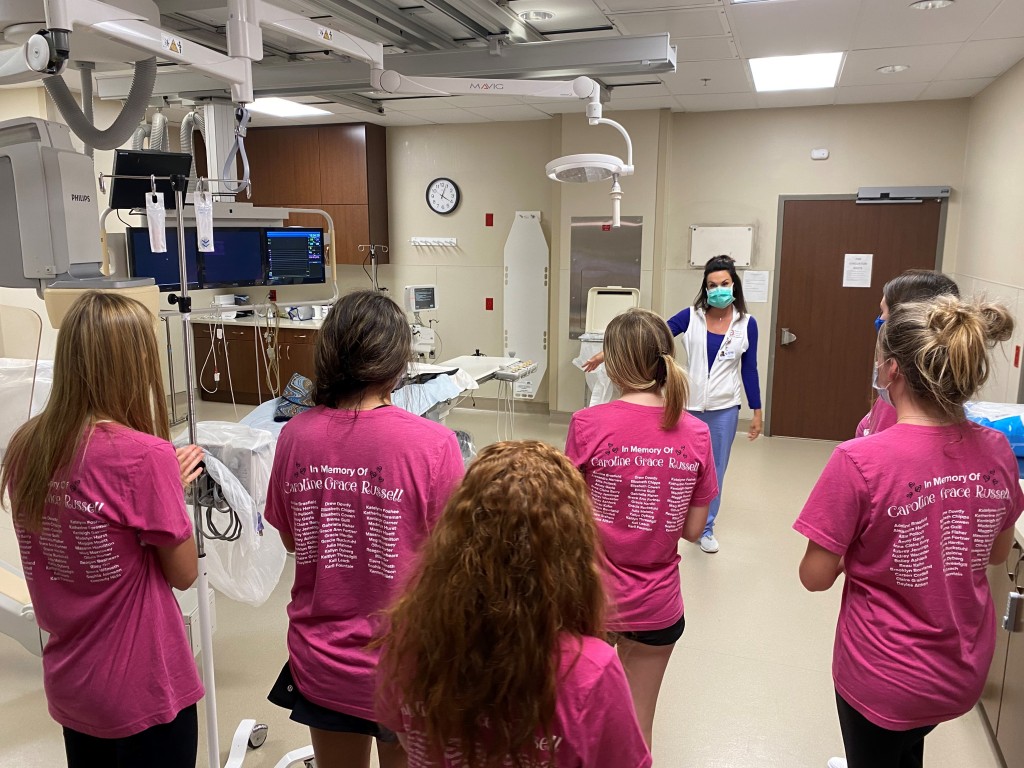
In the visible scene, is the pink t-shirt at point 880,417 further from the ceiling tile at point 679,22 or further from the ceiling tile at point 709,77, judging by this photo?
the ceiling tile at point 709,77

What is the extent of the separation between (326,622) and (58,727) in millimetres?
1606

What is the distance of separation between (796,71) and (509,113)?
2199 millimetres

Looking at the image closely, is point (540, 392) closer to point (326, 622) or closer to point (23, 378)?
point (23, 378)

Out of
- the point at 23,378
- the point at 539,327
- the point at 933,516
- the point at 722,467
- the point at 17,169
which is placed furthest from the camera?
the point at 539,327

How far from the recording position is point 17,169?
181 cm

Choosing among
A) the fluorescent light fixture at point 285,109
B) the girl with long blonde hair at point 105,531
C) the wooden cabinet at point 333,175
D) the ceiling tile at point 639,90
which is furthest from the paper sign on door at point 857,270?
the girl with long blonde hair at point 105,531

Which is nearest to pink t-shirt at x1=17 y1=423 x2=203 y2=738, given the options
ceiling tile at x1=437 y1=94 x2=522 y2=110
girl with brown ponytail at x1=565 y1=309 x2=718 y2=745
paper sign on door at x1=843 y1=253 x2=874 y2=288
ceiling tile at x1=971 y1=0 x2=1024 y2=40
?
girl with brown ponytail at x1=565 y1=309 x2=718 y2=745

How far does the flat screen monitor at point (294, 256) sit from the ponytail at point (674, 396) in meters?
2.09

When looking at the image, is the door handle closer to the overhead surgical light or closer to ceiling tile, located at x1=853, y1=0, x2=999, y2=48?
the overhead surgical light

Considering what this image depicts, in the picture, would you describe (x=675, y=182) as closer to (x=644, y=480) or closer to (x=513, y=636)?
(x=644, y=480)

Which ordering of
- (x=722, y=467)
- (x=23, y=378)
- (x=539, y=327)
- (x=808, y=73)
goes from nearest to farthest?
1. (x=23, y=378)
2. (x=722, y=467)
3. (x=808, y=73)
4. (x=539, y=327)

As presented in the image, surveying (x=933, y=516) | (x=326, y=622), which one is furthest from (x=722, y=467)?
(x=326, y=622)

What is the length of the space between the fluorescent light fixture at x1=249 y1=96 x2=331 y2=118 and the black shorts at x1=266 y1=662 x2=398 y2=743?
4.81 metres

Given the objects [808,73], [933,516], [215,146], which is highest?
[808,73]
